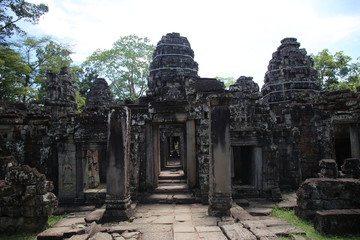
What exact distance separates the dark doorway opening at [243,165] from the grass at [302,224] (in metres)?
2.08

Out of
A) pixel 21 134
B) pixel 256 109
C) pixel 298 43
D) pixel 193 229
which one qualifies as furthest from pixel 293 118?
pixel 21 134

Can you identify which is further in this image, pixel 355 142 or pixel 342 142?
pixel 342 142

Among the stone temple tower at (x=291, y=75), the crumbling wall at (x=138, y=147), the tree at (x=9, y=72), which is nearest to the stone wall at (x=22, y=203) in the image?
the crumbling wall at (x=138, y=147)

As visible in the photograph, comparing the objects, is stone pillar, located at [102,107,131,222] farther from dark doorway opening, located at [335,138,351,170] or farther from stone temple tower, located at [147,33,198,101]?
dark doorway opening, located at [335,138,351,170]

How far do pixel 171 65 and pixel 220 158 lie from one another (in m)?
6.82

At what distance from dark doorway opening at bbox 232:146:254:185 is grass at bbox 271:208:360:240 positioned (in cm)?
208

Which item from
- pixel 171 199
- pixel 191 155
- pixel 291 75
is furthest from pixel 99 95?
pixel 291 75

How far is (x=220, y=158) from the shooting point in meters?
6.81

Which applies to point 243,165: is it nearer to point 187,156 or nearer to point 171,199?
point 187,156

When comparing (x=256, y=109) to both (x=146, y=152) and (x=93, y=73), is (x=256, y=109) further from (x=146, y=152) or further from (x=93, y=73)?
(x=93, y=73)

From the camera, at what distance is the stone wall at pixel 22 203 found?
6.41 metres

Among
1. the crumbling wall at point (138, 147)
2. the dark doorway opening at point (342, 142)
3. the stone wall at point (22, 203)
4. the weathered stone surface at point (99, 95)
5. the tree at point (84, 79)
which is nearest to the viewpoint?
the stone wall at point (22, 203)

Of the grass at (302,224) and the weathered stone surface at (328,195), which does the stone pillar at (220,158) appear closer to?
the grass at (302,224)

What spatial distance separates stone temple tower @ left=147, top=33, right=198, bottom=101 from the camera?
1148 cm
